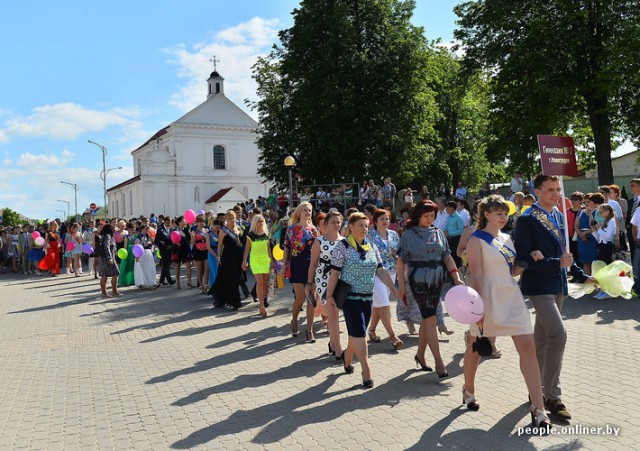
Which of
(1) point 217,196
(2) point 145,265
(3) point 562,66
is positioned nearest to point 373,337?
(2) point 145,265

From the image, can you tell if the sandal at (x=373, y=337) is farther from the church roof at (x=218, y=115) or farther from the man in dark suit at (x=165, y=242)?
the church roof at (x=218, y=115)

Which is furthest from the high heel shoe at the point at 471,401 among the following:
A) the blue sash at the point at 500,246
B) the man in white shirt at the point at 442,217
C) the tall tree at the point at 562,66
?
the tall tree at the point at 562,66

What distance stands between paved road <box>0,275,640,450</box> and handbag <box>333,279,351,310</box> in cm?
93

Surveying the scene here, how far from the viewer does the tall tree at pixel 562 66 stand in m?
25.5

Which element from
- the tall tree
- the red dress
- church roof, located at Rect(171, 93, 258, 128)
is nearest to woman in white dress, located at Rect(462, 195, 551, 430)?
the tall tree

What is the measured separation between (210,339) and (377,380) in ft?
12.4

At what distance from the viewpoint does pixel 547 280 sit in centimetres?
503

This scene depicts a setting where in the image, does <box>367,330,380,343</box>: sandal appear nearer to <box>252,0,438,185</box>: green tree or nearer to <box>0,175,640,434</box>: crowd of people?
<box>0,175,640,434</box>: crowd of people

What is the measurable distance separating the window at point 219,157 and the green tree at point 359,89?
38703 millimetres

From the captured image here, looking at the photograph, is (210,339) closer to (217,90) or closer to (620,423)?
(620,423)

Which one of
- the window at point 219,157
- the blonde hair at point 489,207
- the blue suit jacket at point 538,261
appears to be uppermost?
the window at point 219,157

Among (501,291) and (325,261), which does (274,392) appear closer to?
(325,261)

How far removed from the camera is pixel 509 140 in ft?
98.3

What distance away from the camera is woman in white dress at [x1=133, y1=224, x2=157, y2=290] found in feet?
55.2
